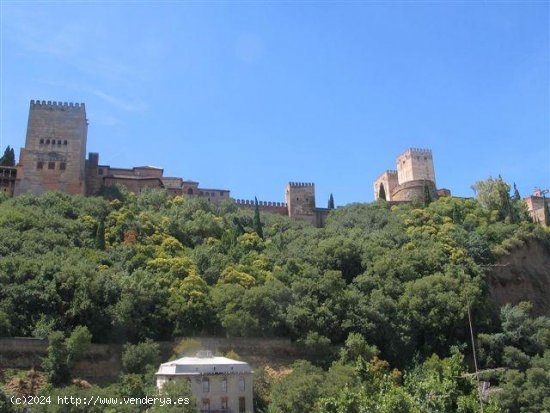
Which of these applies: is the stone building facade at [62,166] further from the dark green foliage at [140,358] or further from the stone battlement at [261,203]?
the dark green foliage at [140,358]

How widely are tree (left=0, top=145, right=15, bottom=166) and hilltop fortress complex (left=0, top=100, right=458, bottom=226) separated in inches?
141

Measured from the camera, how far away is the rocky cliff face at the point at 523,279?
56969 millimetres

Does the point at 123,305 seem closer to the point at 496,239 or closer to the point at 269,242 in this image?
the point at 269,242

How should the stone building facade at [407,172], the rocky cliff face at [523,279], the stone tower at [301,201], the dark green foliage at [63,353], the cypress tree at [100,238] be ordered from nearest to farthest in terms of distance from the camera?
the dark green foliage at [63,353], the cypress tree at [100,238], the rocky cliff face at [523,279], the stone tower at [301,201], the stone building facade at [407,172]

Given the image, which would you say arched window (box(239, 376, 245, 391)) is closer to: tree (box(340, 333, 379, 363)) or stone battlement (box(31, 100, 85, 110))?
tree (box(340, 333, 379, 363))

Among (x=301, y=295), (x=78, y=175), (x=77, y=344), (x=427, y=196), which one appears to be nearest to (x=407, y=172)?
(x=427, y=196)

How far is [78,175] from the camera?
2594 inches

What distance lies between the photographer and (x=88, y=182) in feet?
225

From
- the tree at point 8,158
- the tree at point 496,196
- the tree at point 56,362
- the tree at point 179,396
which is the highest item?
the tree at point 8,158

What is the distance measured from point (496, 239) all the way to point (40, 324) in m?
42.2

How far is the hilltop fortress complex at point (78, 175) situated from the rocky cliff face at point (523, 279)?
56.2ft

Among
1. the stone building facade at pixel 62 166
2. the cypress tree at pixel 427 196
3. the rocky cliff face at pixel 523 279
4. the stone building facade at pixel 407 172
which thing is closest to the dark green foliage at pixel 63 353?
the stone building facade at pixel 62 166

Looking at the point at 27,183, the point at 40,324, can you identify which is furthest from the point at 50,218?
the point at 40,324

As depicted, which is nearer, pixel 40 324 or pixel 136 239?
pixel 40 324
